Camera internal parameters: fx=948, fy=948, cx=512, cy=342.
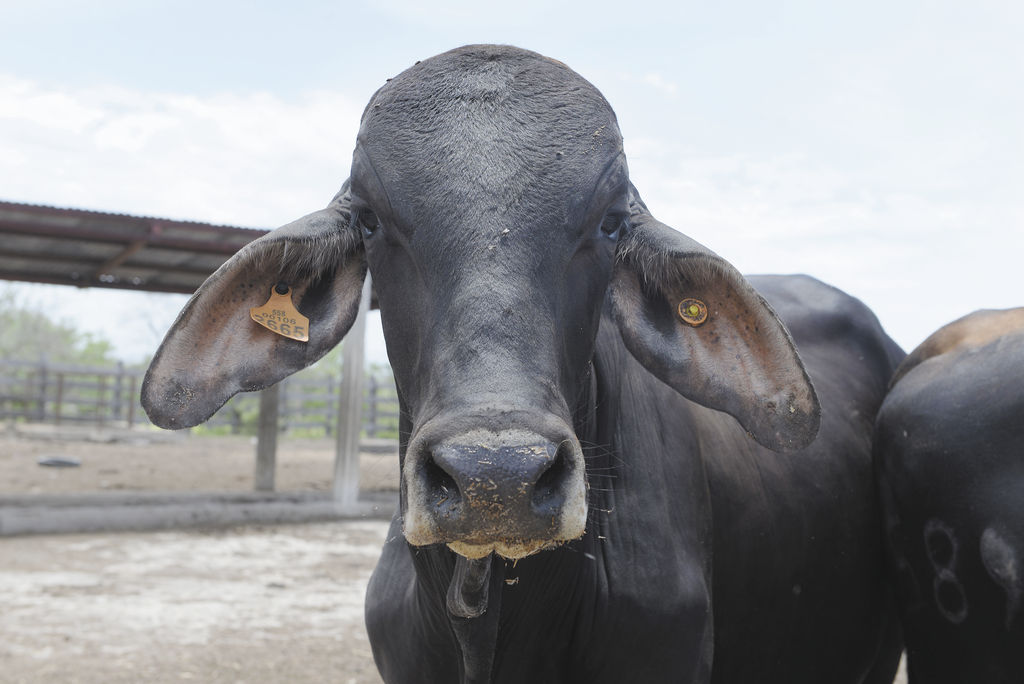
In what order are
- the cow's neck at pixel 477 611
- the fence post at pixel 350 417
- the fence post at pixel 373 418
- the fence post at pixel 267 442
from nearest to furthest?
the cow's neck at pixel 477 611
the fence post at pixel 350 417
the fence post at pixel 267 442
the fence post at pixel 373 418

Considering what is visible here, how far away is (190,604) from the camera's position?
719 centimetres

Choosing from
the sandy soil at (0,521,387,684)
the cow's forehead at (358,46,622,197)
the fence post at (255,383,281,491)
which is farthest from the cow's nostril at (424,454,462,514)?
the fence post at (255,383,281,491)

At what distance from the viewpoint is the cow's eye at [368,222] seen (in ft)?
7.89

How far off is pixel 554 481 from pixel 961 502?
1.85 m

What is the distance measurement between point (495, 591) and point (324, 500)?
10105 millimetres

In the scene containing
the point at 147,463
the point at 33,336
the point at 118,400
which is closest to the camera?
the point at 147,463

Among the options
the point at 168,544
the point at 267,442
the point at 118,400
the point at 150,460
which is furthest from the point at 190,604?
the point at 118,400

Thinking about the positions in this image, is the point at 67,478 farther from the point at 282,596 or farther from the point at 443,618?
the point at 443,618

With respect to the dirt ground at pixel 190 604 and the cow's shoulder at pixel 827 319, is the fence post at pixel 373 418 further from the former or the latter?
the cow's shoulder at pixel 827 319

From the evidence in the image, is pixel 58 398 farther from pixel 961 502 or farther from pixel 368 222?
pixel 961 502

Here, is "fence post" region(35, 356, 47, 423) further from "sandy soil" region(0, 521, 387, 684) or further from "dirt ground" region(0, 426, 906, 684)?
"sandy soil" region(0, 521, 387, 684)

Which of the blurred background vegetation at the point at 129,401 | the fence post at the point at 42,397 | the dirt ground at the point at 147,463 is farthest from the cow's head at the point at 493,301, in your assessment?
the fence post at the point at 42,397

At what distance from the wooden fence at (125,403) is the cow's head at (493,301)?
73.9 feet

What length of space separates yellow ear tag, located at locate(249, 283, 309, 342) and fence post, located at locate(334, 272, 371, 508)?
938 cm
